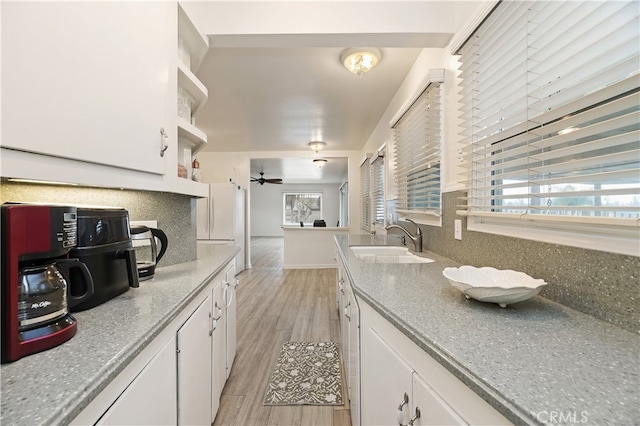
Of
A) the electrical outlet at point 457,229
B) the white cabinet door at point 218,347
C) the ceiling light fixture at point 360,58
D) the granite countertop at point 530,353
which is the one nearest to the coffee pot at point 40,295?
the white cabinet door at point 218,347

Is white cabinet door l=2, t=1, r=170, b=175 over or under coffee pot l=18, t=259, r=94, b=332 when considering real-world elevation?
over

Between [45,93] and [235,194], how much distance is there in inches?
166

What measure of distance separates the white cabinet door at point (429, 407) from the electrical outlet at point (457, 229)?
106 cm

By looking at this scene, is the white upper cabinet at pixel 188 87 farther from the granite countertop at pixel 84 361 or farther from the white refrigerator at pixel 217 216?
the white refrigerator at pixel 217 216

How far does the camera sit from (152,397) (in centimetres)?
77

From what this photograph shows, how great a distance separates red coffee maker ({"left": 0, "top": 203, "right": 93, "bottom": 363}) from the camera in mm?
593

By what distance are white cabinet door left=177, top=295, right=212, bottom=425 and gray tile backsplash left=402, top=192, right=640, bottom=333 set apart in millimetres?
1324

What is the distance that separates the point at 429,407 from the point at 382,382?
292 millimetres

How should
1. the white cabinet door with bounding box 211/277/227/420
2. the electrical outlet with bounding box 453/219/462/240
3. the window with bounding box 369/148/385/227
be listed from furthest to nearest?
the window with bounding box 369/148/385/227
the electrical outlet with bounding box 453/219/462/240
the white cabinet door with bounding box 211/277/227/420

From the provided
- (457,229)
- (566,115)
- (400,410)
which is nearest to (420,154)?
(457,229)

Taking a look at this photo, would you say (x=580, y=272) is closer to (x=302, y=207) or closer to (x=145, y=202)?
(x=145, y=202)

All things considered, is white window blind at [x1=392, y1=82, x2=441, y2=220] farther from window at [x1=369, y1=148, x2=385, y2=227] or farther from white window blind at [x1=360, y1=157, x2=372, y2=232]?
white window blind at [x1=360, y1=157, x2=372, y2=232]

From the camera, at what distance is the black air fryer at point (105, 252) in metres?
0.90

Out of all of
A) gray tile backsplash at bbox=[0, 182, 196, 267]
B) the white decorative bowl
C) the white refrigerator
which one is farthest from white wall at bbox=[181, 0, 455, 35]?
the white refrigerator
